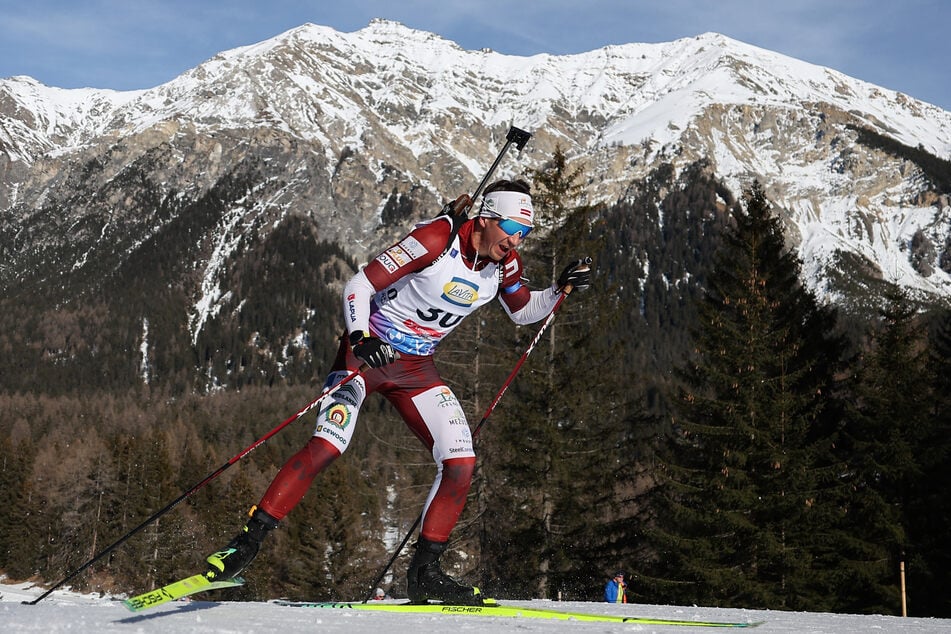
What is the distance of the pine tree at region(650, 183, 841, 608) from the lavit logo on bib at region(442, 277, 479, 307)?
14055 mm

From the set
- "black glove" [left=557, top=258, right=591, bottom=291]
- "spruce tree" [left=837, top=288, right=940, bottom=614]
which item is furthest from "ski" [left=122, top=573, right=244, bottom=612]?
"spruce tree" [left=837, top=288, right=940, bottom=614]

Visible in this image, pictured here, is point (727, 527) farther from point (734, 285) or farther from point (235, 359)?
point (235, 359)

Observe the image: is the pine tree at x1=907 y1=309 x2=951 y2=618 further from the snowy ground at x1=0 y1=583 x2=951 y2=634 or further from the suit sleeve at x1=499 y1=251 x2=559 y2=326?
the suit sleeve at x1=499 y1=251 x2=559 y2=326

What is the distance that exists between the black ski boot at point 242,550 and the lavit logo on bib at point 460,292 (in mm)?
1692

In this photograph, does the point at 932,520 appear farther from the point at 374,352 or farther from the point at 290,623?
the point at 290,623

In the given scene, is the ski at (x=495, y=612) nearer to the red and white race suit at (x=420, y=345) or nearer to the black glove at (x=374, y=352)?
the red and white race suit at (x=420, y=345)

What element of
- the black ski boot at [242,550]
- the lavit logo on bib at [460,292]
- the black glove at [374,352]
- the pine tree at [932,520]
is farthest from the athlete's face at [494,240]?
the pine tree at [932,520]

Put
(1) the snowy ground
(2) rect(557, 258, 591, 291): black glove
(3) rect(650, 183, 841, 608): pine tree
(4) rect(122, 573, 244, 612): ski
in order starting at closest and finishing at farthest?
(1) the snowy ground < (4) rect(122, 573, 244, 612): ski < (2) rect(557, 258, 591, 291): black glove < (3) rect(650, 183, 841, 608): pine tree

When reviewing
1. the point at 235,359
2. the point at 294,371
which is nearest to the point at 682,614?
the point at 294,371

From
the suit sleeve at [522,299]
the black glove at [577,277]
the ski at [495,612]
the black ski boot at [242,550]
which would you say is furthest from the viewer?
the black glove at [577,277]

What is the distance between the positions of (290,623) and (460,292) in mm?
2338

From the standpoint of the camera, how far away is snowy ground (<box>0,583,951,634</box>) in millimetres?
3498

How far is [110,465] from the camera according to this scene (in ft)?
172

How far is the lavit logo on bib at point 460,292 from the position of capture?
5.42 meters
